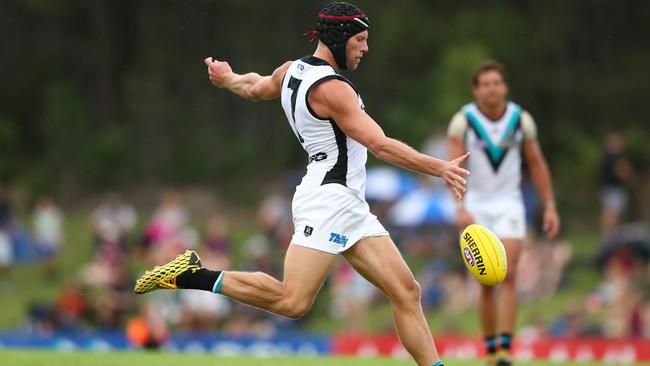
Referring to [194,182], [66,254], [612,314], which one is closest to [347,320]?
[612,314]

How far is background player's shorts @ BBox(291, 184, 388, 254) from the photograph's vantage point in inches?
310

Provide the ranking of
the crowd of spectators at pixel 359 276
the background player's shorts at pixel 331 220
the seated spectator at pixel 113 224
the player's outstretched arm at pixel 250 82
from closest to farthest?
the background player's shorts at pixel 331 220
the player's outstretched arm at pixel 250 82
the crowd of spectators at pixel 359 276
the seated spectator at pixel 113 224

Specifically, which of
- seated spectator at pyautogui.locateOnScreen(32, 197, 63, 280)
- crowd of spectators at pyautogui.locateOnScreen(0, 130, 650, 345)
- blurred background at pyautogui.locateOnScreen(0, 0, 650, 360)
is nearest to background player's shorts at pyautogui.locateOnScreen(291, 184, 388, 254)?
blurred background at pyautogui.locateOnScreen(0, 0, 650, 360)

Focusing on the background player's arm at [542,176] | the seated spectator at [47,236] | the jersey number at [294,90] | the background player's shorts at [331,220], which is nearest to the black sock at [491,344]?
the background player's arm at [542,176]

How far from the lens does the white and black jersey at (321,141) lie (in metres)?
7.89

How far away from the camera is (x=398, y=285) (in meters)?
7.93

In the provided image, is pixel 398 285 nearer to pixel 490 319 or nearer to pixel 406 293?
pixel 406 293

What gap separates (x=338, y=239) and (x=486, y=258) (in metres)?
1.01

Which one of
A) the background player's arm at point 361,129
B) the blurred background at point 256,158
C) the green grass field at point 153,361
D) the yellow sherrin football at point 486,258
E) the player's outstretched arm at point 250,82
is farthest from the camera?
the blurred background at point 256,158

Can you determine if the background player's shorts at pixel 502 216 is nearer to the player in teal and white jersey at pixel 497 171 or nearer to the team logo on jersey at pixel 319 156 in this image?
the player in teal and white jersey at pixel 497 171

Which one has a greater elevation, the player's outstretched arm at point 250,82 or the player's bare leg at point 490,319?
the player's outstretched arm at point 250,82

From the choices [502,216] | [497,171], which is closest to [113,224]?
[497,171]

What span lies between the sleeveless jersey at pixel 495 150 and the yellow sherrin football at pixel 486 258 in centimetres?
263

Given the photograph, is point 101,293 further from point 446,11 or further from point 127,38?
point 127,38
